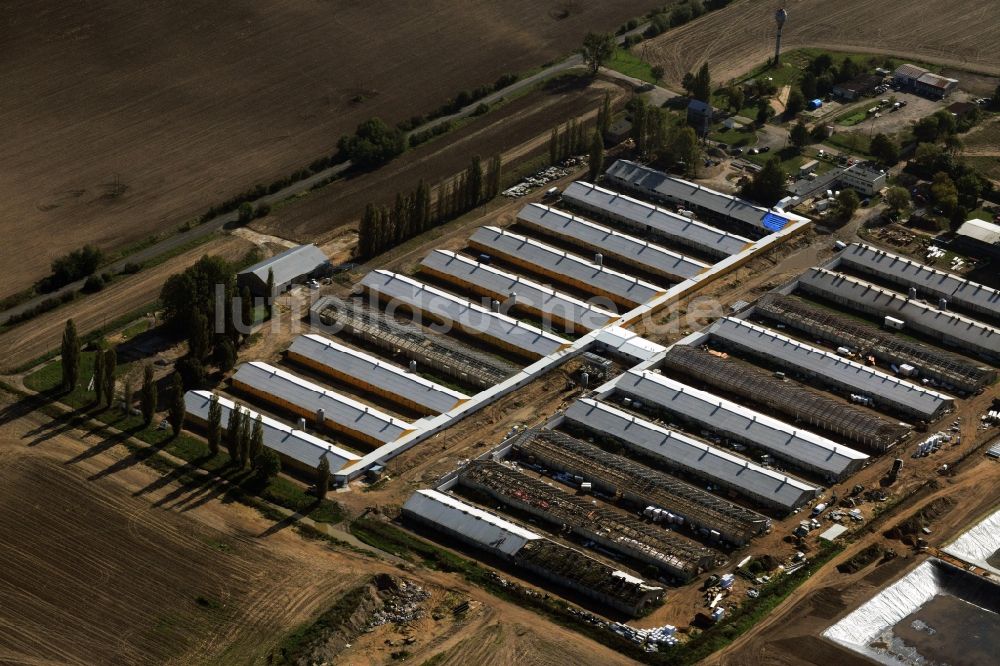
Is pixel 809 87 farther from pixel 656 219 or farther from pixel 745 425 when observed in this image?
pixel 745 425

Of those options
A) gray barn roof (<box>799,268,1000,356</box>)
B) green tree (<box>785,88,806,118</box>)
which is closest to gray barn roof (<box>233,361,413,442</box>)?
gray barn roof (<box>799,268,1000,356</box>)

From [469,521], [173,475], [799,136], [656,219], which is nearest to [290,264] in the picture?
[173,475]

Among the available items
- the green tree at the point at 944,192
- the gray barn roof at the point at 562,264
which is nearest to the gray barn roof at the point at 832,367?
the gray barn roof at the point at 562,264

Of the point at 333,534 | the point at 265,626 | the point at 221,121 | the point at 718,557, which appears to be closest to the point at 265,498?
the point at 333,534

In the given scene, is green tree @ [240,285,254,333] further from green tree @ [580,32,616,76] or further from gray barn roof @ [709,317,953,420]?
green tree @ [580,32,616,76]

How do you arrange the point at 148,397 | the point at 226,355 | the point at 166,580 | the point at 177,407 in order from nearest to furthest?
the point at 166,580 → the point at 177,407 → the point at 148,397 → the point at 226,355
